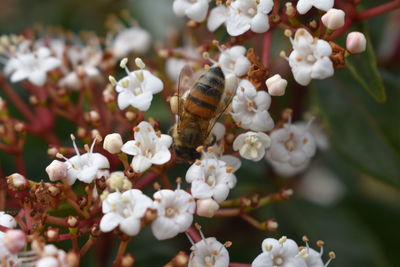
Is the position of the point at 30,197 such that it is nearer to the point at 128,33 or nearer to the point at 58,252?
the point at 58,252

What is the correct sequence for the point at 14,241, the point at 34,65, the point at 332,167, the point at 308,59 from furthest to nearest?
the point at 332,167 < the point at 34,65 < the point at 308,59 < the point at 14,241

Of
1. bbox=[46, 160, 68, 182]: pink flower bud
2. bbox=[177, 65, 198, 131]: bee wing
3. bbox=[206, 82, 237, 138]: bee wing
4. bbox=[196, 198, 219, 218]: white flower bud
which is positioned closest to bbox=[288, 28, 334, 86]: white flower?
bbox=[206, 82, 237, 138]: bee wing

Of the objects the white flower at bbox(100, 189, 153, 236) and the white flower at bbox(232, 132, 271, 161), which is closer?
the white flower at bbox(100, 189, 153, 236)

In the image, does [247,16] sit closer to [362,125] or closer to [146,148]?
[146,148]

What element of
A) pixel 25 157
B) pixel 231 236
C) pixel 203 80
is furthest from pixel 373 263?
pixel 25 157

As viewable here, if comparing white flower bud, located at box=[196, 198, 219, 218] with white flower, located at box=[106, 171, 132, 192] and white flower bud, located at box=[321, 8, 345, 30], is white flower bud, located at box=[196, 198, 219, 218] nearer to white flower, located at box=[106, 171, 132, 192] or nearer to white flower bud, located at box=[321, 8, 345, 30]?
white flower, located at box=[106, 171, 132, 192]

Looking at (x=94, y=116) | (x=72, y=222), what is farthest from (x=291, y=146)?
(x=72, y=222)

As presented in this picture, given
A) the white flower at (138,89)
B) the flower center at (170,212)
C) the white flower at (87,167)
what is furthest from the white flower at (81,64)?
the flower center at (170,212)

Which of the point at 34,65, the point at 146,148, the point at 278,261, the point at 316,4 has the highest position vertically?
the point at 316,4
